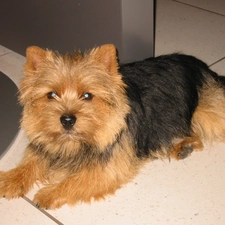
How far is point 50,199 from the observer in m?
2.35

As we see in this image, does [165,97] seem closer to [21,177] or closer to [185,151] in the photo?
[185,151]

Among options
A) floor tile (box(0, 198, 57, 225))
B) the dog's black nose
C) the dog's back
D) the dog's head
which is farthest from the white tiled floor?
the dog's black nose

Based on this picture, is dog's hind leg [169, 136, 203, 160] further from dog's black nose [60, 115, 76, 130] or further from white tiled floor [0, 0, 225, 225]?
dog's black nose [60, 115, 76, 130]

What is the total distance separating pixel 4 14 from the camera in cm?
372

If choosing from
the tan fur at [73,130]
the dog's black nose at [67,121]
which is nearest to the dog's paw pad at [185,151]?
the tan fur at [73,130]

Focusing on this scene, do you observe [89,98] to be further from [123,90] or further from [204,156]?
[204,156]

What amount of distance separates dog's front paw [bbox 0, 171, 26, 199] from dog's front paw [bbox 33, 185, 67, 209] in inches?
4.6

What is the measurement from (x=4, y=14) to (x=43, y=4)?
23.2 inches

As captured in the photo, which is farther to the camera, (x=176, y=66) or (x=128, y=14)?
(x=128, y=14)

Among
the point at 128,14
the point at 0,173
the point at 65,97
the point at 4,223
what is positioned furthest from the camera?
the point at 128,14

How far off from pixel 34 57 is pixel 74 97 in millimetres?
296

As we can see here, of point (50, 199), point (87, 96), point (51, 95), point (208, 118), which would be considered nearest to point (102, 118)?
point (87, 96)

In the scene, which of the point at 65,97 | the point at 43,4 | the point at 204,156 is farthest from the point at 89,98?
the point at 43,4

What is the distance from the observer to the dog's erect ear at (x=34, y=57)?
7.11 ft
